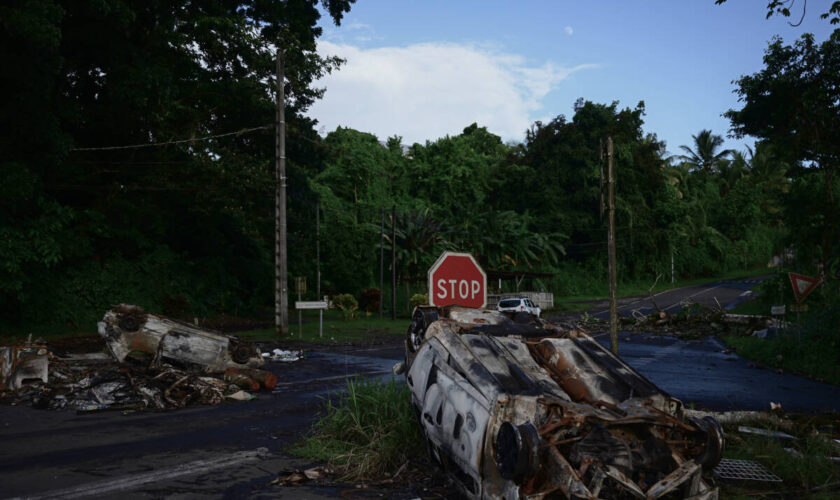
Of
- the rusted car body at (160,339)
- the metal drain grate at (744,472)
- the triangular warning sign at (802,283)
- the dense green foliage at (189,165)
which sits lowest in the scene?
the metal drain grate at (744,472)

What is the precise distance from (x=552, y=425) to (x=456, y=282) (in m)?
2.99

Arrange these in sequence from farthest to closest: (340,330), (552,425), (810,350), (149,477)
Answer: (340,330) < (810,350) < (149,477) < (552,425)

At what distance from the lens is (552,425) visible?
417cm

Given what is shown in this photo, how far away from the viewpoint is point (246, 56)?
2434 centimetres

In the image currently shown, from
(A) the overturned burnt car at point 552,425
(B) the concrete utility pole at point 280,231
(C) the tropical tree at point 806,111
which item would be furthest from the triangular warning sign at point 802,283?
(B) the concrete utility pole at point 280,231

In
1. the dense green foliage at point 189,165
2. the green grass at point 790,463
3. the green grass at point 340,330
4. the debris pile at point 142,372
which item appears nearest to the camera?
the green grass at point 790,463

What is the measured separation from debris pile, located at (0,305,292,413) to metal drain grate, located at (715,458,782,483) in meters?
7.47

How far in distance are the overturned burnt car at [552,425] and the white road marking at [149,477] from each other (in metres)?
2.40

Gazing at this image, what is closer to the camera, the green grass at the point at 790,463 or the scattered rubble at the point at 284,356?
the green grass at the point at 790,463

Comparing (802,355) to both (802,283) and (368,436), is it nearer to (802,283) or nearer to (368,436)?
(802,283)

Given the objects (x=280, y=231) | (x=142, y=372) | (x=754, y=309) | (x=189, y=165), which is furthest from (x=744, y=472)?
(x=754, y=309)

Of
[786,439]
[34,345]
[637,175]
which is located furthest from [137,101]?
[637,175]

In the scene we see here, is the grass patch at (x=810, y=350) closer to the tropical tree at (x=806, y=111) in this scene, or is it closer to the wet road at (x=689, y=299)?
the tropical tree at (x=806, y=111)

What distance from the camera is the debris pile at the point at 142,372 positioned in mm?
9836
